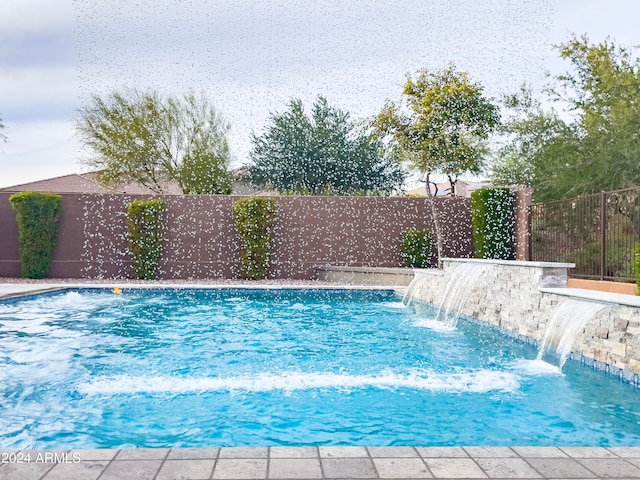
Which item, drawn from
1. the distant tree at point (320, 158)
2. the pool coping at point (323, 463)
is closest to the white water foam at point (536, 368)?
the pool coping at point (323, 463)

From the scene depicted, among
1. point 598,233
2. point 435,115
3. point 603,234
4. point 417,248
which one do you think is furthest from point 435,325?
point 435,115

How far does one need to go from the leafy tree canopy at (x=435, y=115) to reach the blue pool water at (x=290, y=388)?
20.8 feet

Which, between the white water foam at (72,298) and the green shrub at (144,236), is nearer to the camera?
the white water foam at (72,298)

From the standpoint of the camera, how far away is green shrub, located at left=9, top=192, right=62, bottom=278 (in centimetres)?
1298

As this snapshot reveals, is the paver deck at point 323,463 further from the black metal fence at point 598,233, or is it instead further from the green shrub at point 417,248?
the green shrub at point 417,248

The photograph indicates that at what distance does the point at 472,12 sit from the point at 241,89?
918 centimetres

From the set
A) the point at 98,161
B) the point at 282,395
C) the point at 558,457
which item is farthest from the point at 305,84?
the point at 558,457

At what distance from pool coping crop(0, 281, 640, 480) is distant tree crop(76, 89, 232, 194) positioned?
1983 centimetres

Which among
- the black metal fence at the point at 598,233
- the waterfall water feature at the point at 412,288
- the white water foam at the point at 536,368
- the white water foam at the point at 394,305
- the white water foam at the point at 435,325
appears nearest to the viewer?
the white water foam at the point at 536,368

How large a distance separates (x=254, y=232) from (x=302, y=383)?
28.7ft

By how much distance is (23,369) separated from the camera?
5367 mm

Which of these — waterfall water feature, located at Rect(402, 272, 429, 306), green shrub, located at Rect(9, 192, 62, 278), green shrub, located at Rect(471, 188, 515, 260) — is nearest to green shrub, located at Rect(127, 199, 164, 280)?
green shrub, located at Rect(9, 192, 62, 278)

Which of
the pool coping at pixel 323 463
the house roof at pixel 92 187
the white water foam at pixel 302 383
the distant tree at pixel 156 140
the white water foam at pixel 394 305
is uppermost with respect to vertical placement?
the distant tree at pixel 156 140

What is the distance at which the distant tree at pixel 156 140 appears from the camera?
20938 millimetres
